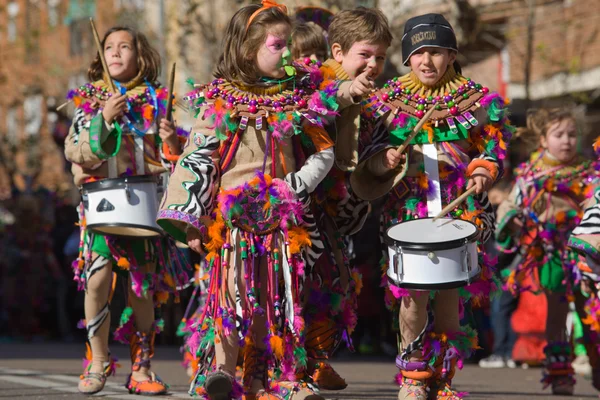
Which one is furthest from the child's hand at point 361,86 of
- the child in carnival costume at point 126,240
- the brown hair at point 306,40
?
the brown hair at point 306,40

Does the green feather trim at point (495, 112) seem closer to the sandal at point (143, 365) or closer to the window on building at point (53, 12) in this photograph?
the sandal at point (143, 365)

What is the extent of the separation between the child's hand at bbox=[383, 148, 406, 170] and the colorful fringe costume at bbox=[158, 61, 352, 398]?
330 mm

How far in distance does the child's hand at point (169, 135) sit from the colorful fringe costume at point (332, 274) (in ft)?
2.64

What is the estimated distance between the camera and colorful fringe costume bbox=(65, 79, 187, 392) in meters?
6.88

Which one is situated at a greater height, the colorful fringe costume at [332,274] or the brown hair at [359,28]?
the brown hair at [359,28]

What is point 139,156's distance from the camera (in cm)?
695

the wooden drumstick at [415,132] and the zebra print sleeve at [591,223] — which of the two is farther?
the zebra print sleeve at [591,223]

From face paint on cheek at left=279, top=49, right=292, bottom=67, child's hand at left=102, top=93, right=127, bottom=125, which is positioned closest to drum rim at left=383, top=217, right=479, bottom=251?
face paint on cheek at left=279, top=49, right=292, bottom=67

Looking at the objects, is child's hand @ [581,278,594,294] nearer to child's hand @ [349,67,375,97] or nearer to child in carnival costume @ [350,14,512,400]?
child in carnival costume @ [350,14,512,400]

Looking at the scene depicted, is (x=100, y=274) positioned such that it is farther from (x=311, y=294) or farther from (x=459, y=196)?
(x=459, y=196)

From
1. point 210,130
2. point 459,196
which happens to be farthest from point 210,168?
point 459,196

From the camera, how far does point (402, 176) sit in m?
5.76

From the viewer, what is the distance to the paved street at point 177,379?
700 cm

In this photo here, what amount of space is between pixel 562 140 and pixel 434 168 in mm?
2306
